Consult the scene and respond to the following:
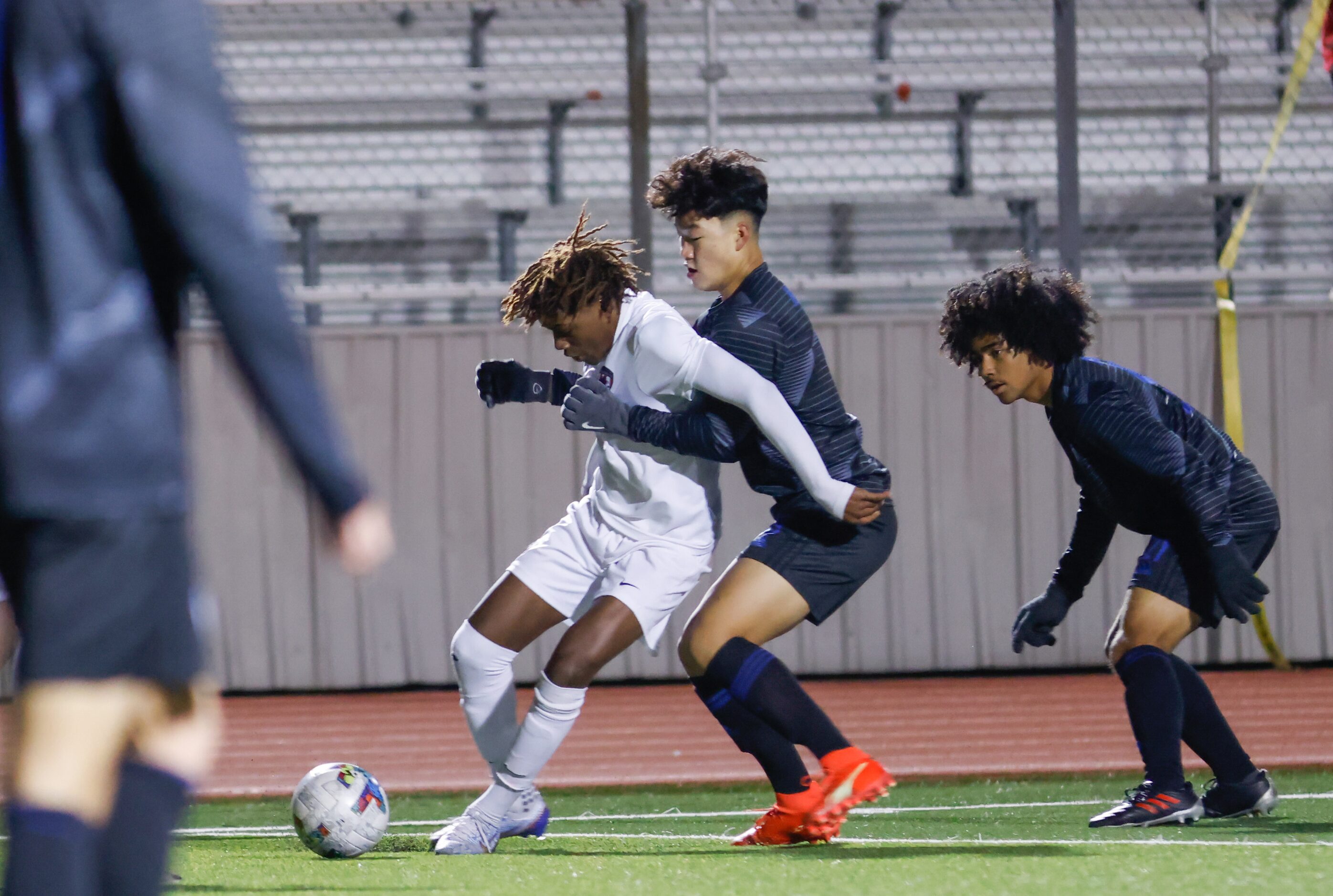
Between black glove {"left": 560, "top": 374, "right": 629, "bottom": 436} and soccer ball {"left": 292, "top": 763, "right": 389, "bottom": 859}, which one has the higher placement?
black glove {"left": 560, "top": 374, "right": 629, "bottom": 436}

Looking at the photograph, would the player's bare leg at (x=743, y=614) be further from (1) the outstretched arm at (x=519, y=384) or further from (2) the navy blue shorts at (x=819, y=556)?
(1) the outstretched arm at (x=519, y=384)

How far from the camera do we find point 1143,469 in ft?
11.9

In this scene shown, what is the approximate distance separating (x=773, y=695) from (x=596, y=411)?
2.39ft

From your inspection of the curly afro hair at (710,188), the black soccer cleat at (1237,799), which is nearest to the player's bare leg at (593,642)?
the curly afro hair at (710,188)

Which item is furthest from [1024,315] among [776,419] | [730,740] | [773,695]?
[730,740]

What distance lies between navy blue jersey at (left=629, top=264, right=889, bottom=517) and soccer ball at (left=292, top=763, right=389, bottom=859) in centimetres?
101

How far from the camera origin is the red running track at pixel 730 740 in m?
5.50

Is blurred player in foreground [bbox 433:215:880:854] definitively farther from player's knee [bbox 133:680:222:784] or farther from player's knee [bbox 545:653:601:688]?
player's knee [bbox 133:680:222:784]

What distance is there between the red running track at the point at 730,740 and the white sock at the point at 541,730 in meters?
1.71

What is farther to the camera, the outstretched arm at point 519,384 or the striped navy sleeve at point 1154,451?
the outstretched arm at point 519,384

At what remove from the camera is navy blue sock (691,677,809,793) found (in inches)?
138

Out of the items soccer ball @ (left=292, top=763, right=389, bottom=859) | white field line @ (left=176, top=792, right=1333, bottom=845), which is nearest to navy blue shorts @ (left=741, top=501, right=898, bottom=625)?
soccer ball @ (left=292, top=763, right=389, bottom=859)

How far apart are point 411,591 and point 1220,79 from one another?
18.0 ft

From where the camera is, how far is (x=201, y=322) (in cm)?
878
